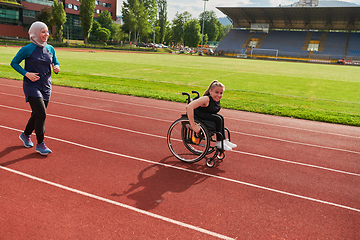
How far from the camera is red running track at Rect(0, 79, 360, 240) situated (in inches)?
130

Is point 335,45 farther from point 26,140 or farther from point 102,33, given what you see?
point 26,140

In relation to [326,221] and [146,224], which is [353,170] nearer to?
[326,221]

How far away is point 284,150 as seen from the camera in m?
6.25

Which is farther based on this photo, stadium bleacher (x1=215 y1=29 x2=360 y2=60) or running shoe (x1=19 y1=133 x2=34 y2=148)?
stadium bleacher (x1=215 y1=29 x2=360 y2=60)

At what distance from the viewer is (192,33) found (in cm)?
9219

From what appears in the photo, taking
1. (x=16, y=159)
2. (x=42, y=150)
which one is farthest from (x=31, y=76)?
(x=16, y=159)

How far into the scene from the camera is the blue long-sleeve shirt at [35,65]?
4582 millimetres

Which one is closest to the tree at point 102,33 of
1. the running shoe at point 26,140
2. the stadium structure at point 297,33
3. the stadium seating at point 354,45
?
the stadium structure at point 297,33

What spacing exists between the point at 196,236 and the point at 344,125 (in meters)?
7.55

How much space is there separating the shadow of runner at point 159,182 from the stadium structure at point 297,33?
60.3m

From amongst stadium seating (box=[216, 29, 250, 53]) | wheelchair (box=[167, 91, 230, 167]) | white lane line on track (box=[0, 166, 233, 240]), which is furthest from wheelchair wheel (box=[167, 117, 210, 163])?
stadium seating (box=[216, 29, 250, 53])

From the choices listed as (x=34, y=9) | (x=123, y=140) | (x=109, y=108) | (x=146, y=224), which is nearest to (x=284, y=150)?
(x=123, y=140)

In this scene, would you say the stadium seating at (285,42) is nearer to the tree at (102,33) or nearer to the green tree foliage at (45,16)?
the tree at (102,33)

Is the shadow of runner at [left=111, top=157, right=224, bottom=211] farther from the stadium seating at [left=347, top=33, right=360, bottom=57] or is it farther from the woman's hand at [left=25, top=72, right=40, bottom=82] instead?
the stadium seating at [left=347, top=33, right=360, bottom=57]
